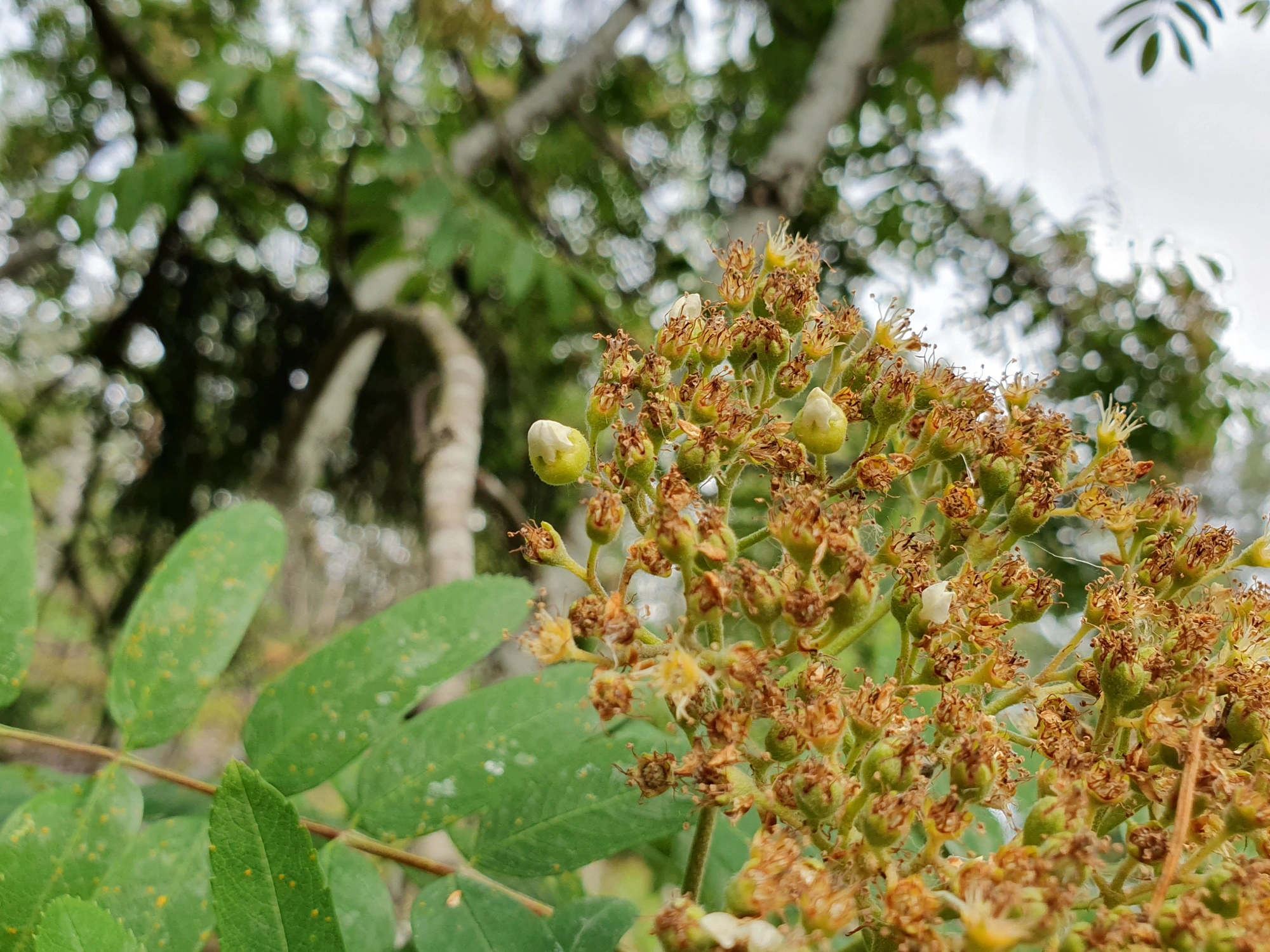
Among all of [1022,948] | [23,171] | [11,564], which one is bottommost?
[1022,948]

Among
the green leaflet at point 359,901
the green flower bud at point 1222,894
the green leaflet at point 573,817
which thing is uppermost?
the green flower bud at point 1222,894

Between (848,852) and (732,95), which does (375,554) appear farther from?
(848,852)

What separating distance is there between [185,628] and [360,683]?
0.99 ft

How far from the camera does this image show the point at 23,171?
4656 mm

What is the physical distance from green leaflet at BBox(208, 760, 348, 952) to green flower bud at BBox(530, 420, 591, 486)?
410mm

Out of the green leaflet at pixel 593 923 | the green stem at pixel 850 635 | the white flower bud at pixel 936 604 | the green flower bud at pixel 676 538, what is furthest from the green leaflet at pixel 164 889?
the white flower bud at pixel 936 604

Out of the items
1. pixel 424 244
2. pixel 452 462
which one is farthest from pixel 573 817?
pixel 424 244

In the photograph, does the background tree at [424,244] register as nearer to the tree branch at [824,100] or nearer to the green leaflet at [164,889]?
the tree branch at [824,100]

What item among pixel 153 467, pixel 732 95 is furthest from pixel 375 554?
pixel 732 95

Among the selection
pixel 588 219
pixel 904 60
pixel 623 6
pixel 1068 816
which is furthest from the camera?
pixel 588 219

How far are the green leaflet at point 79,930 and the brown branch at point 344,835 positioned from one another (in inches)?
11.7

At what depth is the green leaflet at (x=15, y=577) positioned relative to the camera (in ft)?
3.59

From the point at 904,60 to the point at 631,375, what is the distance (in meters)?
3.58

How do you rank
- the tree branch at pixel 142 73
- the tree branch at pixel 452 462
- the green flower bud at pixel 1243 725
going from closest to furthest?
the green flower bud at pixel 1243 725
the tree branch at pixel 452 462
the tree branch at pixel 142 73
